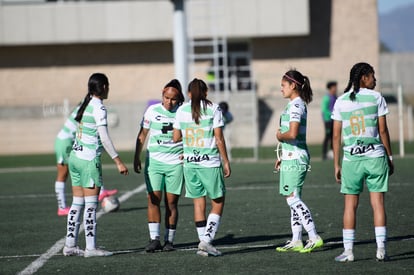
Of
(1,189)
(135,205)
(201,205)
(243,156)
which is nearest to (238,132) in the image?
(243,156)

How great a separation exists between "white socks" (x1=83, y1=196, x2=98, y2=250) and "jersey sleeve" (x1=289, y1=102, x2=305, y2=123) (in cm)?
240

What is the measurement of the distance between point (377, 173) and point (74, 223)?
11.4 feet

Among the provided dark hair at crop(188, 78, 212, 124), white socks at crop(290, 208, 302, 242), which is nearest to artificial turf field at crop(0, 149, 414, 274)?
white socks at crop(290, 208, 302, 242)

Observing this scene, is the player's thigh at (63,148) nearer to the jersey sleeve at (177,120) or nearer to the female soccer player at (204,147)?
the jersey sleeve at (177,120)

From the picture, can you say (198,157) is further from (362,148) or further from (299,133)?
(362,148)

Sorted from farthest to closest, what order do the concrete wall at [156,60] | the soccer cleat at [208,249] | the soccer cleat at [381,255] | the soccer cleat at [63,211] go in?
1. the concrete wall at [156,60]
2. the soccer cleat at [63,211]
3. the soccer cleat at [208,249]
4. the soccer cleat at [381,255]

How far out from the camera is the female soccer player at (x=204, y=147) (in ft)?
33.6

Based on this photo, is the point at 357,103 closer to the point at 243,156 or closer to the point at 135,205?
the point at 135,205

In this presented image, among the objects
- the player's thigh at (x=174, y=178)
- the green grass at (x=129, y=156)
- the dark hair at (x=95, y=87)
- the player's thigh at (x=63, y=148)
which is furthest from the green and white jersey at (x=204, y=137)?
the green grass at (x=129, y=156)

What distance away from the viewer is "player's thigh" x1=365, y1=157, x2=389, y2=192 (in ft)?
31.2

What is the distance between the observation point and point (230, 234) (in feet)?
39.2

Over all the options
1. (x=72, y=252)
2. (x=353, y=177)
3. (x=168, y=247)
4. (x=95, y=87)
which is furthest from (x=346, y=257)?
(x=95, y=87)

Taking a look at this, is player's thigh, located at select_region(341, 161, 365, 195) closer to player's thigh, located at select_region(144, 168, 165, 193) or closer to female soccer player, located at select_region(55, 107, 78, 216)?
player's thigh, located at select_region(144, 168, 165, 193)

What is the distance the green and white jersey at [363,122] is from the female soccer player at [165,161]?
207 cm
